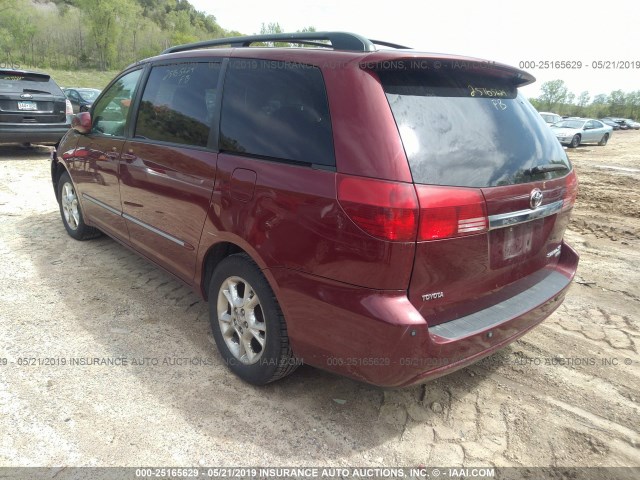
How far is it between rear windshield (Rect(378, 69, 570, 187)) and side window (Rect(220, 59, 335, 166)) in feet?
1.17

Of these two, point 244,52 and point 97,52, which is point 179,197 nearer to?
point 244,52

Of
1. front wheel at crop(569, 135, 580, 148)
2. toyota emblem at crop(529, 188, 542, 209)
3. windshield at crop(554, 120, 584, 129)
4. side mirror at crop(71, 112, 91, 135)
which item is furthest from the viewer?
windshield at crop(554, 120, 584, 129)

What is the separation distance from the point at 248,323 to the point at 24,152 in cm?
1063

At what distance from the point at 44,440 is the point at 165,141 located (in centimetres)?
193

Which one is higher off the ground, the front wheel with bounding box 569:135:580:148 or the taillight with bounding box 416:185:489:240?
the taillight with bounding box 416:185:489:240

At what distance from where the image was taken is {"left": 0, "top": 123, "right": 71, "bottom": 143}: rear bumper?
873 cm

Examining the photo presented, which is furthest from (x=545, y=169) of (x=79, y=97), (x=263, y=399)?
(x=79, y=97)

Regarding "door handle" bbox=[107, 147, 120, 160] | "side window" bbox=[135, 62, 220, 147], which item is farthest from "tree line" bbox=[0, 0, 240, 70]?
"side window" bbox=[135, 62, 220, 147]

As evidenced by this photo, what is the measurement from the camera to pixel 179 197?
2.94 meters

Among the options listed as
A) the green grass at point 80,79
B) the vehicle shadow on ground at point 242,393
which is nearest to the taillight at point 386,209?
the vehicle shadow on ground at point 242,393

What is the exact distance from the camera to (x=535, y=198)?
7.52ft

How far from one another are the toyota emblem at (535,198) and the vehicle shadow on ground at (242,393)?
1.17 m

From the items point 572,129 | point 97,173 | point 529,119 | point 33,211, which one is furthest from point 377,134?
point 572,129

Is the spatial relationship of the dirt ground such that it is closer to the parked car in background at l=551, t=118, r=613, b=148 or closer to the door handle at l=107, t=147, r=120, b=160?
the door handle at l=107, t=147, r=120, b=160
